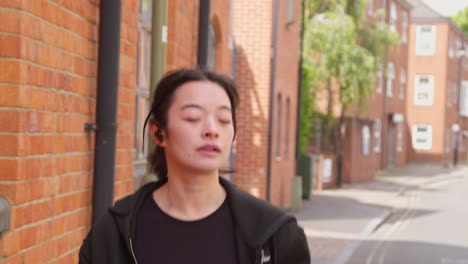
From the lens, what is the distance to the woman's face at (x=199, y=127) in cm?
225

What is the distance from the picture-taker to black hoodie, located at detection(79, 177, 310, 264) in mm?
2182

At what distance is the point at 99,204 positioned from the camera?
173 inches

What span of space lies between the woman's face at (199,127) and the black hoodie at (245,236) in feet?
0.49

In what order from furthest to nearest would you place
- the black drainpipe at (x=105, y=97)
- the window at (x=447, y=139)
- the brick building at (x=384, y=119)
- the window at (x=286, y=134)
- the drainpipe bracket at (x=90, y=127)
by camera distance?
the window at (x=447, y=139) → the brick building at (x=384, y=119) → the window at (x=286, y=134) → the black drainpipe at (x=105, y=97) → the drainpipe bracket at (x=90, y=127)

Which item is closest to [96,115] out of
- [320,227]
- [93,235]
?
[93,235]

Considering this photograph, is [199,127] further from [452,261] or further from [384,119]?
[384,119]

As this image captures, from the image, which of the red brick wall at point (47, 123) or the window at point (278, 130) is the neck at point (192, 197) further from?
the window at point (278, 130)

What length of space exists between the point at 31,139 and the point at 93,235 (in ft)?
4.13

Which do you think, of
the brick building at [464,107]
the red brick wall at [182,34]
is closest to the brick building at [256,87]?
the red brick wall at [182,34]

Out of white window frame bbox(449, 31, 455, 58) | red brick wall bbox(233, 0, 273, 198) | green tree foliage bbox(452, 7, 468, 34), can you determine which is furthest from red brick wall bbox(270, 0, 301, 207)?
green tree foliage bbox(452, 7, 468, 34)

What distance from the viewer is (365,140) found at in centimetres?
3266

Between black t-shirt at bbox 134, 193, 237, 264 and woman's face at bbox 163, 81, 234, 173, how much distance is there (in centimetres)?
15

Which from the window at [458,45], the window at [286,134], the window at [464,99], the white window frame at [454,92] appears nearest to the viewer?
the window at [286,134]

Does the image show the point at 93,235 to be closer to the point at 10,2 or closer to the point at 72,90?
the point at 10,2
